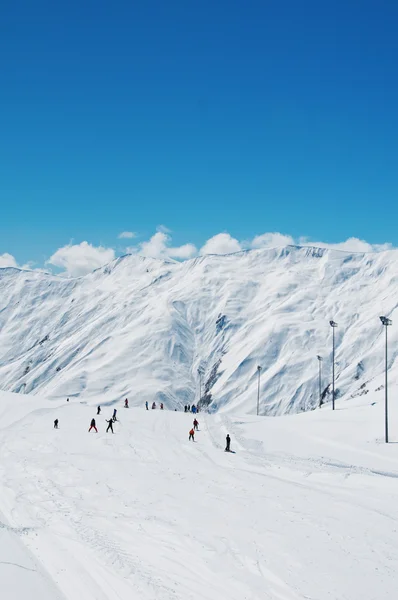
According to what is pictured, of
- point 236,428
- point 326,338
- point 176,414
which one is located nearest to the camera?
point 236,428

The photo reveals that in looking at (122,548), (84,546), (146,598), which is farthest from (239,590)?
(84,546)

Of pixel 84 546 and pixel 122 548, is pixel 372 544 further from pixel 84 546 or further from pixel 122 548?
pixel 84 546

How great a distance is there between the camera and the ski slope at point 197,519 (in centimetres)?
Answer: 1299

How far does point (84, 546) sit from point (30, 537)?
1.87 m

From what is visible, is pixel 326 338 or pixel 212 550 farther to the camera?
pixel 326 338

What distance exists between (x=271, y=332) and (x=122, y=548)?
17315cm

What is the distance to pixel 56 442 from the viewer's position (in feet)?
121

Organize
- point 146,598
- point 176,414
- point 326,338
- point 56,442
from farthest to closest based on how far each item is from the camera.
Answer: point 326,338 → point 176,414 → point 56,442 → point 146,598

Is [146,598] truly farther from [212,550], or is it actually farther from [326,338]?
[326,338]

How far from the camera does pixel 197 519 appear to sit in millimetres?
18688

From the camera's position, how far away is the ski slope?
1299 centimetres

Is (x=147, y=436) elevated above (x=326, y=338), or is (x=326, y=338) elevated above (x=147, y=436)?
(x=326, y=338)

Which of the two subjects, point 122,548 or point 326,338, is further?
point 326,338

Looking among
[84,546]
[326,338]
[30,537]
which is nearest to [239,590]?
[84,546]
